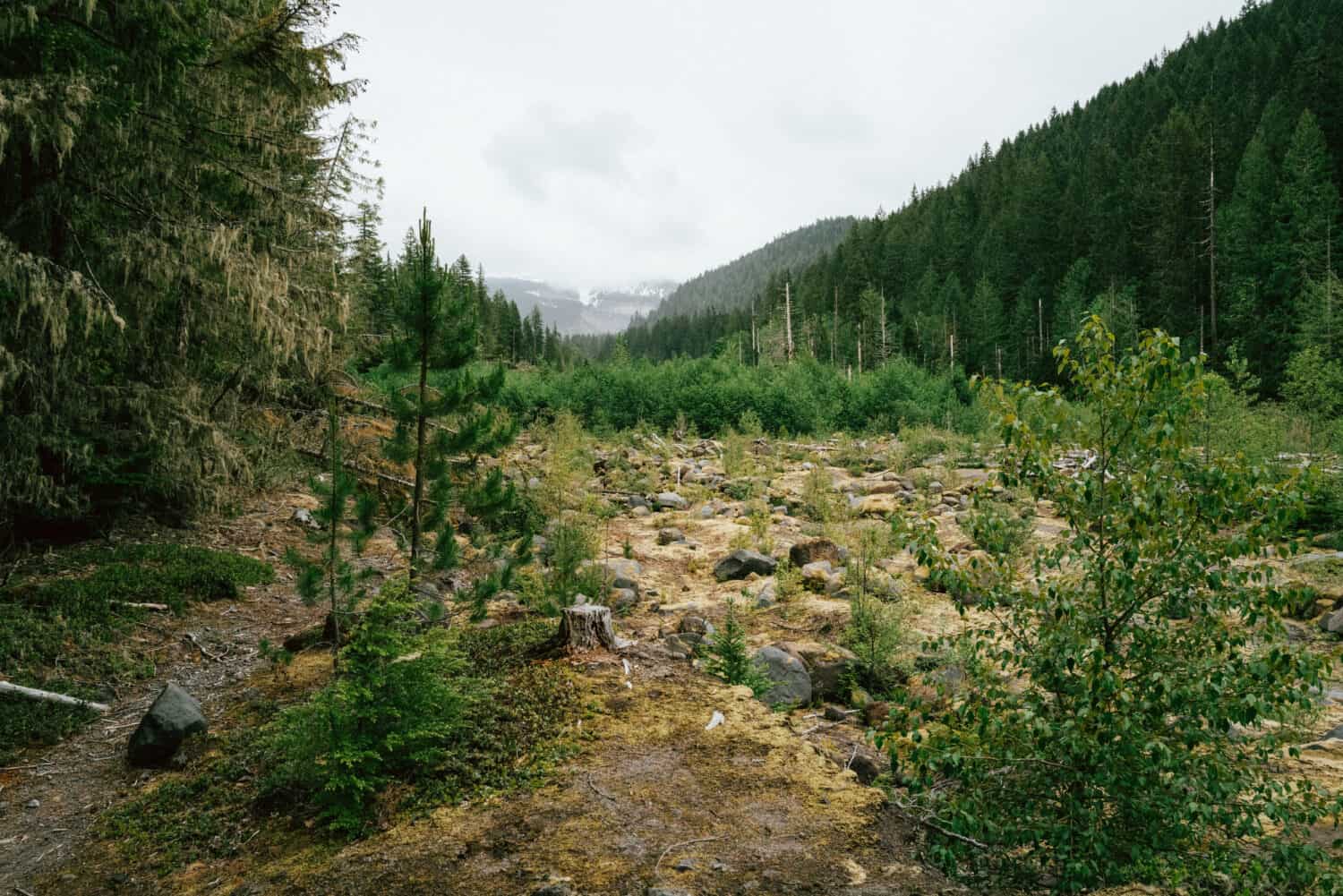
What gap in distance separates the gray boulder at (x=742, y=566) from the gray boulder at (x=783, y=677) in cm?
323

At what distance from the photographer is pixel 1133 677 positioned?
2648mm

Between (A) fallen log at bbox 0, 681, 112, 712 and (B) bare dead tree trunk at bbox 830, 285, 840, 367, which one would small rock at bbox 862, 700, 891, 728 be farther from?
→ (B) bare dead tree trunk at bbox 830, 285, 840, 367

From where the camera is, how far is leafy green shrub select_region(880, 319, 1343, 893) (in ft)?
7.61

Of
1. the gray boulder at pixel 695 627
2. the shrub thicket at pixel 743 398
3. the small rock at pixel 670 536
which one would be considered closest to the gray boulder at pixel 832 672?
the gray boulder at pixel 695 627

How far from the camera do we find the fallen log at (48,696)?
16.9 ft

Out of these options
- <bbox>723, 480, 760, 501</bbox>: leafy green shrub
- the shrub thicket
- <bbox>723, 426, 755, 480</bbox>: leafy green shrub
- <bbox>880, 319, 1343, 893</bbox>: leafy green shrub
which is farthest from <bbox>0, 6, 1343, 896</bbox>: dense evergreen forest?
the shrub thicket

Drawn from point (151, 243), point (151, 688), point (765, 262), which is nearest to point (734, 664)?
point (151, 688)

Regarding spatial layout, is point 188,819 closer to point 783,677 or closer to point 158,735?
point 158,735

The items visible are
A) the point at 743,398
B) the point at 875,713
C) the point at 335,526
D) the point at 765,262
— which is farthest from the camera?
the point at 765,262

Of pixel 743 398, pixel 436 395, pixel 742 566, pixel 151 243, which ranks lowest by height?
pixel 742 566

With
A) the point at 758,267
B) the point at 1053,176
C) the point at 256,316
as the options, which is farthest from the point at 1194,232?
the point at 758,267

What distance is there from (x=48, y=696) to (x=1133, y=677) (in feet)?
23.8

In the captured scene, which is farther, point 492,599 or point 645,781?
point 492,599

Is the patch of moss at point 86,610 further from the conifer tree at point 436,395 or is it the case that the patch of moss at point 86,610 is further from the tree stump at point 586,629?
the tree stump at point 586,629
